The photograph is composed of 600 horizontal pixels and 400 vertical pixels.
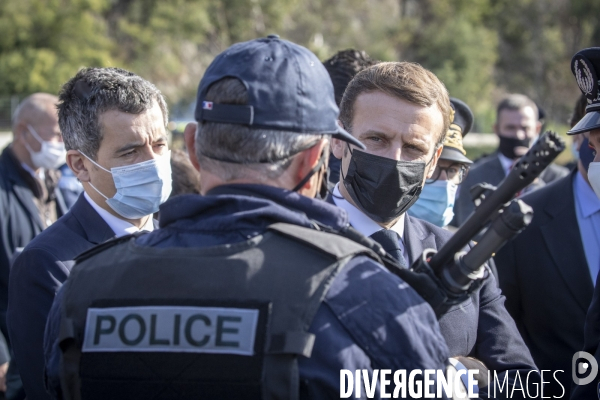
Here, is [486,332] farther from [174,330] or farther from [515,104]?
[515,104]

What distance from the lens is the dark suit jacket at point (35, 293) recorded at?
2633 millimetres

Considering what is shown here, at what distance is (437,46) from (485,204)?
135 ft

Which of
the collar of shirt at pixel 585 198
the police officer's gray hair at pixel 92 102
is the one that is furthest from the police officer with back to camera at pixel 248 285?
the collar of shirt at pixel 585 198

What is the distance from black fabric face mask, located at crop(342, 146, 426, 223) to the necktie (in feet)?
0.26

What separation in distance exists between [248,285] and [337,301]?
219mm

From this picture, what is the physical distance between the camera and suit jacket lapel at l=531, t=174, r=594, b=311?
144 inches

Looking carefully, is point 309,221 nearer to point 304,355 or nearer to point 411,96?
point 304,355

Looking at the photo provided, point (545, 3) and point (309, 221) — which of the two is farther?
point (545, 3)

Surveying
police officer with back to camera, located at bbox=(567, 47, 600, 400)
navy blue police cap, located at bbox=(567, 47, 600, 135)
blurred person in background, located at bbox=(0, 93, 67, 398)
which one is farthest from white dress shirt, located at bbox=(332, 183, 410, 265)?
blurred person in background, located at bbox=(0, 93, 67, 398)

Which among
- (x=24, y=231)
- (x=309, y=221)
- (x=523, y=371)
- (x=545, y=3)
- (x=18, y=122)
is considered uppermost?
(x=545, y=3)

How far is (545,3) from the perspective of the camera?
41.2 metres

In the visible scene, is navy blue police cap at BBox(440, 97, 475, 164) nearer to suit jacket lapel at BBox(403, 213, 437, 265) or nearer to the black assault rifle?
suit jacket lapel at BBox(403, 213, 437, 265)

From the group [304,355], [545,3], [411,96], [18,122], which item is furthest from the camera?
[545,3]

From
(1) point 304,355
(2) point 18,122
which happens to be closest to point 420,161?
(1) point 304,355
